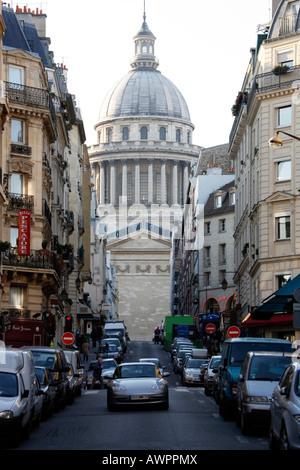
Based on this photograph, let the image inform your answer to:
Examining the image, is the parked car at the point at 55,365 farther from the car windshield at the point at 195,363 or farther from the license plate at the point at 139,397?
the car windshield at the point at 195,363

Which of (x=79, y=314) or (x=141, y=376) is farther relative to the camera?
(x=79, y=314)

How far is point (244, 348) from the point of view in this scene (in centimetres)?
2842

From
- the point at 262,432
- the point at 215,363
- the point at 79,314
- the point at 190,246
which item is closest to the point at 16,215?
the point at 215,363

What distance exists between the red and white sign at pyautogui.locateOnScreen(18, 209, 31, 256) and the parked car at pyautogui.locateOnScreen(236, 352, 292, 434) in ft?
93.6

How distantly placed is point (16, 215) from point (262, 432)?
32.1m

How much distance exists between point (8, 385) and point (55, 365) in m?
9.88

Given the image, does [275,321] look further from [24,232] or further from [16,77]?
[16,77]

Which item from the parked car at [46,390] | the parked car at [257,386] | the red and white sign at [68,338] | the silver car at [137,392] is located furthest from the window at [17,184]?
the parked car at [257,386]

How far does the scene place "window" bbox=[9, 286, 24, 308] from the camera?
2095 inches

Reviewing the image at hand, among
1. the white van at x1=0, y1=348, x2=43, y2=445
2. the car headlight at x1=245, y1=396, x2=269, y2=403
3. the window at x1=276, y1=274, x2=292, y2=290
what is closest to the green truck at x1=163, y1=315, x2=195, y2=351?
the window at x1=276, y1=274, x2=292, y2=290

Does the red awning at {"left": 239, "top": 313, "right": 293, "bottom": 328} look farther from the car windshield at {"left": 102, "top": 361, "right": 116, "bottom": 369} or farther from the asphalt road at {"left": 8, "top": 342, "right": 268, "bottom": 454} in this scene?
the asphalt road at {"left": 8, "top": 342, "right": 268, "bottom": 454}

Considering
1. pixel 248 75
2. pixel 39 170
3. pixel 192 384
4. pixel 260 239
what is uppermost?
pixel 248 75
